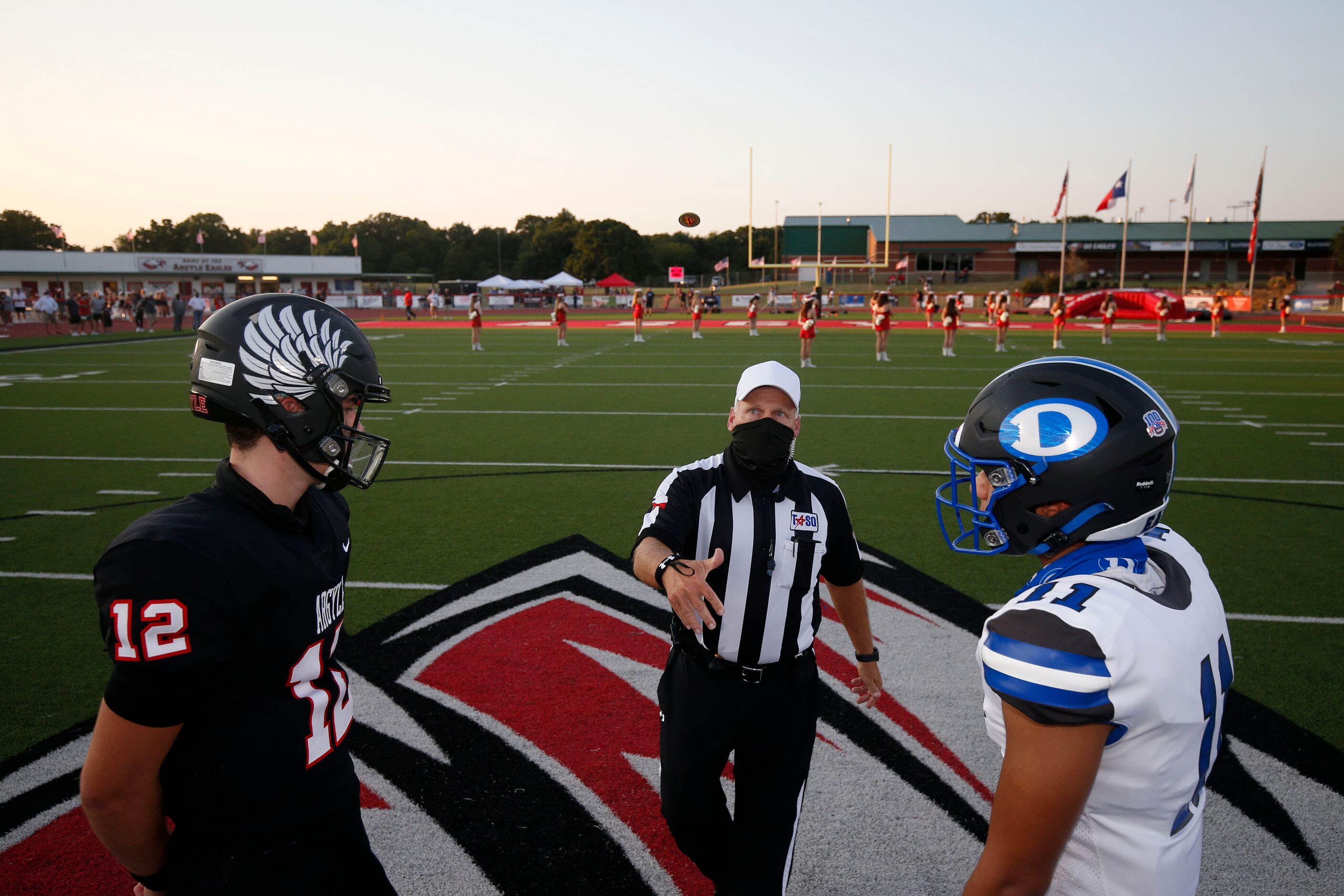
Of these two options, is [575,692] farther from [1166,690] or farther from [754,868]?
[1166,690]

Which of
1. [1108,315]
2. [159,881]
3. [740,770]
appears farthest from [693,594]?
[1108,315]

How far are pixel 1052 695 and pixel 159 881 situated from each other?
1911mm

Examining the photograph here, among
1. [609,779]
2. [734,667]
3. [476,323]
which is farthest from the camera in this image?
[476,323]

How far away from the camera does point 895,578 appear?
5.89m

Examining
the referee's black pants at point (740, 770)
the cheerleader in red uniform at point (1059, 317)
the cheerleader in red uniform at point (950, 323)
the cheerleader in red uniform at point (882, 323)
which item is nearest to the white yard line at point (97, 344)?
the cheerleader in red uniform at point (882, 323)

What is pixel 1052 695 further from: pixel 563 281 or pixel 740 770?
pixel 563 281

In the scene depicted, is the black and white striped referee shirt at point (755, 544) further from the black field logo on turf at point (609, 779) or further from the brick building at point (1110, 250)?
the brick building at point (1110, 250)

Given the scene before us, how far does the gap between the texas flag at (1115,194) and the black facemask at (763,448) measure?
42.9 meters

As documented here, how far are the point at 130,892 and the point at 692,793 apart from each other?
6.86 ft

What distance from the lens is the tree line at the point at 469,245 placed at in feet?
312

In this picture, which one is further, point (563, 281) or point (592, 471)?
point (563, 281)

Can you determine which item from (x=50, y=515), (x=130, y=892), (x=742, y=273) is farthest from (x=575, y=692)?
(x=742, y=273)

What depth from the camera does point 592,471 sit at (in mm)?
9211

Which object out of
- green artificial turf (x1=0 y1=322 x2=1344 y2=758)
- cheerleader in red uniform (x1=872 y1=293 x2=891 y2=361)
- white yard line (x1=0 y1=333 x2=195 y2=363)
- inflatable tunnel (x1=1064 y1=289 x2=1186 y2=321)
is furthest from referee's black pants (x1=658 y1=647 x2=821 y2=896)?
inflatable tunnel (x1=1064 y1=289 x2=1186 y2=321)
